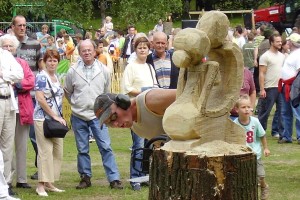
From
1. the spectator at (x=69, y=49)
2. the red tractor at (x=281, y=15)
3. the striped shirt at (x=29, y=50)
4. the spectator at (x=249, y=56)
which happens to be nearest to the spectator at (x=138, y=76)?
the striped shirt at (x=29, y=50)

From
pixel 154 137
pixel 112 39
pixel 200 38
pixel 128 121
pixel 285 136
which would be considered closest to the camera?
pixel 200 38

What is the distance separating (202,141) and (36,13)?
3527 cm

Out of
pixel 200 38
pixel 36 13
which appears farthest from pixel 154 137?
pixel 36 13

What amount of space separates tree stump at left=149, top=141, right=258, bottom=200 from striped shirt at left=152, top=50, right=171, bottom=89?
470cm

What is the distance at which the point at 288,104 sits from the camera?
1577cm

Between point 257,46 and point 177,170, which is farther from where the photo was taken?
point 257,46

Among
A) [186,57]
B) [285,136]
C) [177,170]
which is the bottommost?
[285,136]

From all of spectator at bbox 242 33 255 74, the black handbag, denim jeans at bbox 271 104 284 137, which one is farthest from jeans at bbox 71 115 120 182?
spectator at bbox 242 33 255 74

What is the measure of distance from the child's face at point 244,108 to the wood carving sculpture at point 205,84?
3600 mm

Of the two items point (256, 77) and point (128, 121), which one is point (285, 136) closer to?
point (256, 77)

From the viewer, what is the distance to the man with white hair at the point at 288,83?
13477mm

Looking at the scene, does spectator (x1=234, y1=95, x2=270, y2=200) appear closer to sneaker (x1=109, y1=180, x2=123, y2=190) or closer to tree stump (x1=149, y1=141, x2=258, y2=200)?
sneaker (x1=109, y1=180, x2=123, y2=190)

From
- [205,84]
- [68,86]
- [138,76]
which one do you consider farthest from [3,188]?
[205,84]

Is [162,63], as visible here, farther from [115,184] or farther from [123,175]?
[123,175]
